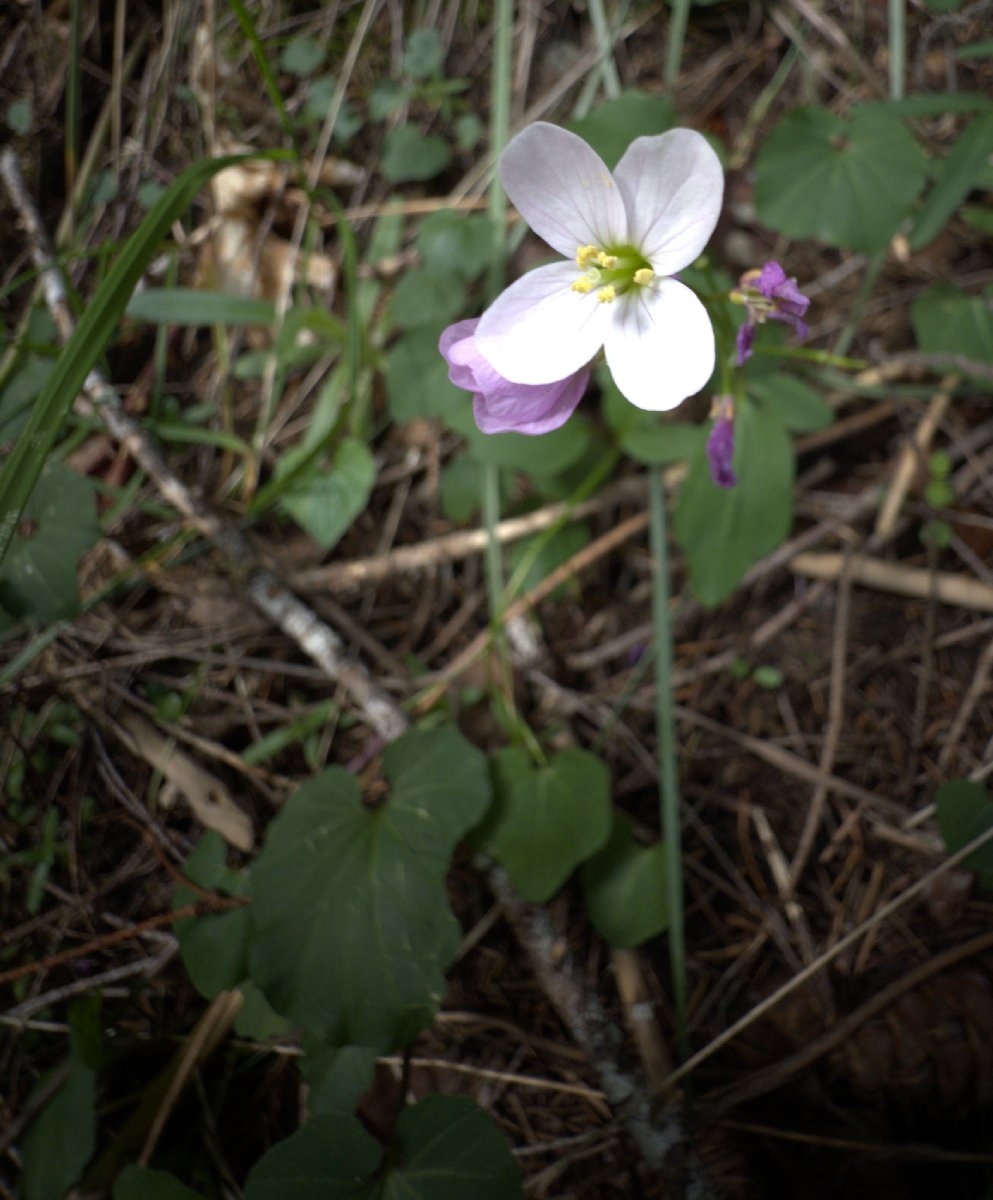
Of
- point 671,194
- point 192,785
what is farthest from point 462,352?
point 192,785

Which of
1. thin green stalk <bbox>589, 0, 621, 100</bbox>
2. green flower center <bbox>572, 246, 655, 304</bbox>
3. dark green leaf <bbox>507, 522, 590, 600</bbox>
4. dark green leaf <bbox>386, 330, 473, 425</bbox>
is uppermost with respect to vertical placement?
thin green stalk <bbox>589, 0, 621, 100</bbox>

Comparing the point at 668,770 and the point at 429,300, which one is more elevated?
the point at 429,300

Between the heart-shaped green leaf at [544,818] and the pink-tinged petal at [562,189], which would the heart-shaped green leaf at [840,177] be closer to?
the pink-tinged petal at [562,189]

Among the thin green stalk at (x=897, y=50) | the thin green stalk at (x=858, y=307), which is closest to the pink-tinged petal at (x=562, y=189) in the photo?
the thin green stalk at (x=858, y=307)

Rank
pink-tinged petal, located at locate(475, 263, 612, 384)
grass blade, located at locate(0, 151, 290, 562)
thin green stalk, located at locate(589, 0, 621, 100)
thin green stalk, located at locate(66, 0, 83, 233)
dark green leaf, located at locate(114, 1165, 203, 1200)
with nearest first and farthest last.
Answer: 1. pink-tinged petal, located at locate(475, 263, 612, 384)
2. grass blade, located at locate(0, 151, 290, 562)
3. dark green leaf, located at locate(114, 1165, 203, 1200)
4. thin green stalk, located at locate(66, 0, 83, 233)
5. thin green stalk, located at locate(589, 0, 621, 100)

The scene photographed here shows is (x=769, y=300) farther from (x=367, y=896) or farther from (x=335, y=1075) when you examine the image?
(x=335, y=1075)

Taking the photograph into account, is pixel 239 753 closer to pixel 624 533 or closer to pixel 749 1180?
pixel 624 533

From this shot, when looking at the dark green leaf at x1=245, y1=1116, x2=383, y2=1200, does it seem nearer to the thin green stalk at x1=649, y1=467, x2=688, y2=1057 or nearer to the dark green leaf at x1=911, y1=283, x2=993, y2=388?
the thin green stalk at x1=649, y1=467, x2=688, y2=1057

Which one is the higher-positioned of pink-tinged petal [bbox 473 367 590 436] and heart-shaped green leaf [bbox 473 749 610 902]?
pink-tinged petal [bbox 473 367 590 436]

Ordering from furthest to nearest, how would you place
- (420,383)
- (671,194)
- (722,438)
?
(420,383)
(722,438)
(671,194)

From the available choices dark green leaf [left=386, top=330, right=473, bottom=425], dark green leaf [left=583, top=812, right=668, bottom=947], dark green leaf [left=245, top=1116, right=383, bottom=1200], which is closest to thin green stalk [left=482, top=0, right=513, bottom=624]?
dark green leaf [left=386, top=330, right=473, bottom=425]
